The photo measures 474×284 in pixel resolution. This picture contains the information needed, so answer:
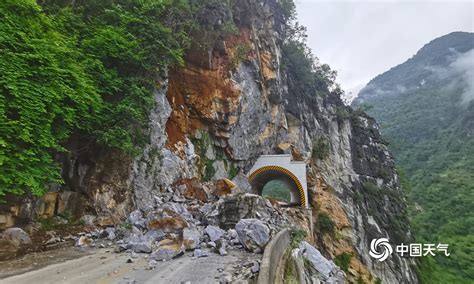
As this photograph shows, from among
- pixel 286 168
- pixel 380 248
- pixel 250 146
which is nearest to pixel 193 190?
pixel 250 146

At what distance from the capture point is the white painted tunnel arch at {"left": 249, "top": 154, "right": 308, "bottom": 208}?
21.4 metres

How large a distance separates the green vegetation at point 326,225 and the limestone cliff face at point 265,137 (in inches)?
17.4

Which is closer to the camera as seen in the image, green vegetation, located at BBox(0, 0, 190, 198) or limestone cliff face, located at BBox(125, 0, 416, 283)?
green vegetation, located at BBox(0, 0, 190, 198)

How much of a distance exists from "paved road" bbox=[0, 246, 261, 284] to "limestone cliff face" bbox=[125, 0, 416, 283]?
152 inches

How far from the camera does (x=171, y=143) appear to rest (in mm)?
13367

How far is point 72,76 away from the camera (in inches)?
300

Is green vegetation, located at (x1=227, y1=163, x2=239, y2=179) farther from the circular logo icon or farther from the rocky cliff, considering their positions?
the circular logo icon

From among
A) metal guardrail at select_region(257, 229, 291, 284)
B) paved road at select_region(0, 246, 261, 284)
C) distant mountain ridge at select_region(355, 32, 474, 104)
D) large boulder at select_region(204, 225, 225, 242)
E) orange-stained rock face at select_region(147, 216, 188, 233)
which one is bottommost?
paved road at select_region(0, 246, 261, 284)

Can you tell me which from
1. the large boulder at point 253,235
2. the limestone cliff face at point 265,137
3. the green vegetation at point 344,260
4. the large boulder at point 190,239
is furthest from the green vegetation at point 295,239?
the green vegetation at point 344,260

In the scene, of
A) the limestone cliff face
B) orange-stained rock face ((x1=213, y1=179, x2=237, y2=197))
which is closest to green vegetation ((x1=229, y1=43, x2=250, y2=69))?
the limestone cliff face

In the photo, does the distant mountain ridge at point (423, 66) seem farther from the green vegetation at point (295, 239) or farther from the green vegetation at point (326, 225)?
the green vegetation at point (295, 239)

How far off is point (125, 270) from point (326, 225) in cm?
1922

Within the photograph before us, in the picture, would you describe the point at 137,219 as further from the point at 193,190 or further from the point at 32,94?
the point at 32,94

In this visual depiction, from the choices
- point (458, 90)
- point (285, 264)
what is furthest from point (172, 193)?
point (458, 90)
